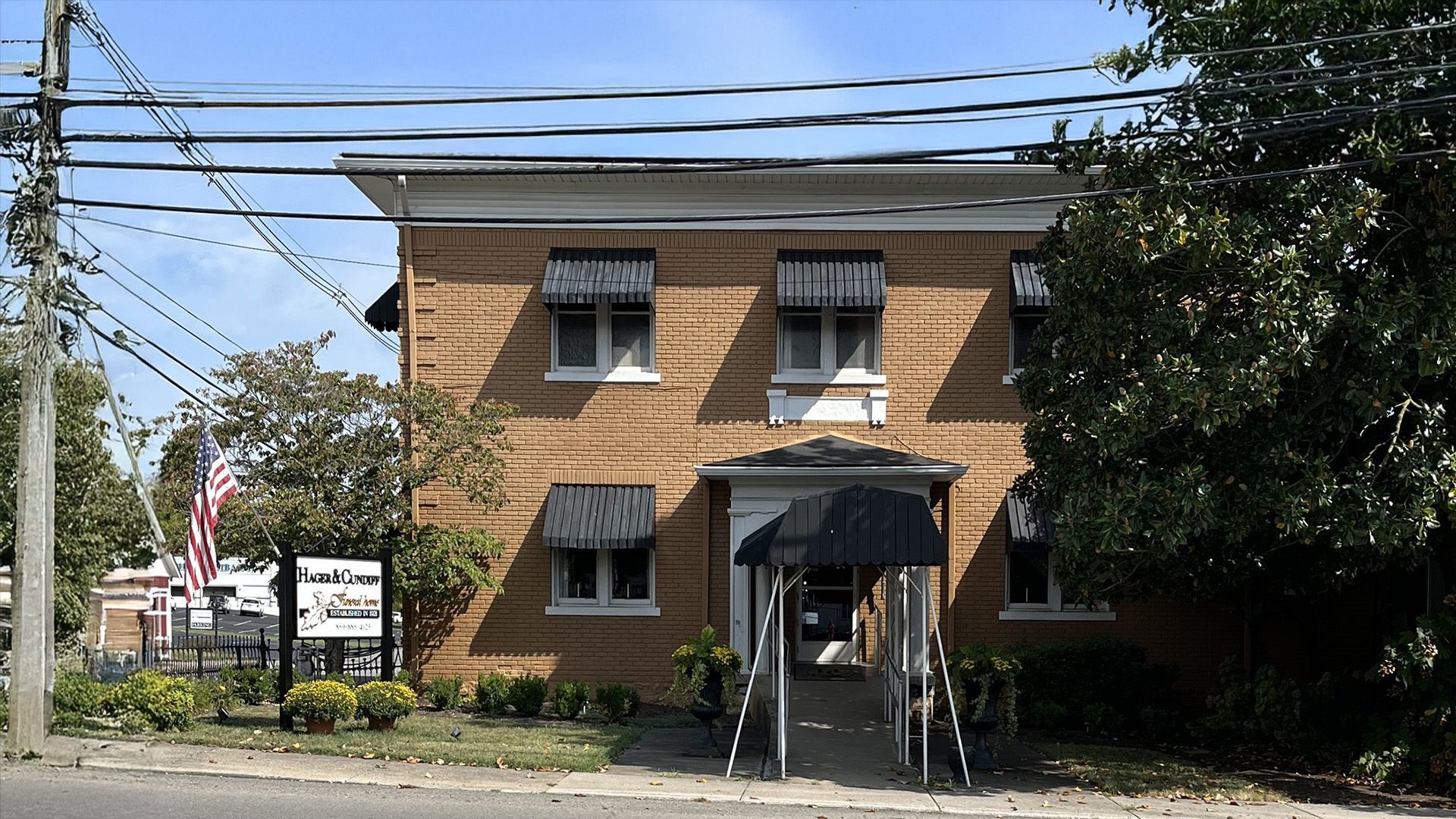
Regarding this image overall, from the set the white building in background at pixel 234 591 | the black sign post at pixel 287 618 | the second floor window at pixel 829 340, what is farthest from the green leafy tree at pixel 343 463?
the white building in background at pixel 234 591

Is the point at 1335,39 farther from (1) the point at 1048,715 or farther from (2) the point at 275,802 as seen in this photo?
(2) the point at 275,802

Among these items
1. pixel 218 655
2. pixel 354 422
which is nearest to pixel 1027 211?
pixel 354 422

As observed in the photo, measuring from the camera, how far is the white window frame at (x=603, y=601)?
814 inches

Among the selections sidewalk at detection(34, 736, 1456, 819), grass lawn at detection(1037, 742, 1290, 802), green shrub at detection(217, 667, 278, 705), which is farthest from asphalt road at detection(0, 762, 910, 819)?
green shrub at detection(217, 667, 278, 705)

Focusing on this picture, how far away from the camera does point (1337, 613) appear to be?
67.2ft

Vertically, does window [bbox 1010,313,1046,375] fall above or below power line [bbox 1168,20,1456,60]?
below

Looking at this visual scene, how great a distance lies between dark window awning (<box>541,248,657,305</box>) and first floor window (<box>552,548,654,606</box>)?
13.1ft

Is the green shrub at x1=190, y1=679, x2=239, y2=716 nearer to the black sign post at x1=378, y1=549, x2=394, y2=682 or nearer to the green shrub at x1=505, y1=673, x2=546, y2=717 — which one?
the black sign post at x1=378, y1=549, x2=394, y2=682

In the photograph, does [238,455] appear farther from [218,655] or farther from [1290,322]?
[1290,322]

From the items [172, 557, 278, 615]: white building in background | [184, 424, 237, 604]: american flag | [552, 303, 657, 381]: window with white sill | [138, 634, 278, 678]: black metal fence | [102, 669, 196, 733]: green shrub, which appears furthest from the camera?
[172, 557, 278, 615]: white building in background

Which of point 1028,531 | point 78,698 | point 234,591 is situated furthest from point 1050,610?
point 234,591

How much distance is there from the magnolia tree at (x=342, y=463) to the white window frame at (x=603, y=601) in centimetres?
101

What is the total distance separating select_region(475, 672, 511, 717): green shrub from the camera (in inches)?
754

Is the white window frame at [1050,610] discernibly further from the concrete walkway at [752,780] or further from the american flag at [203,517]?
the american flag at [203,517]
